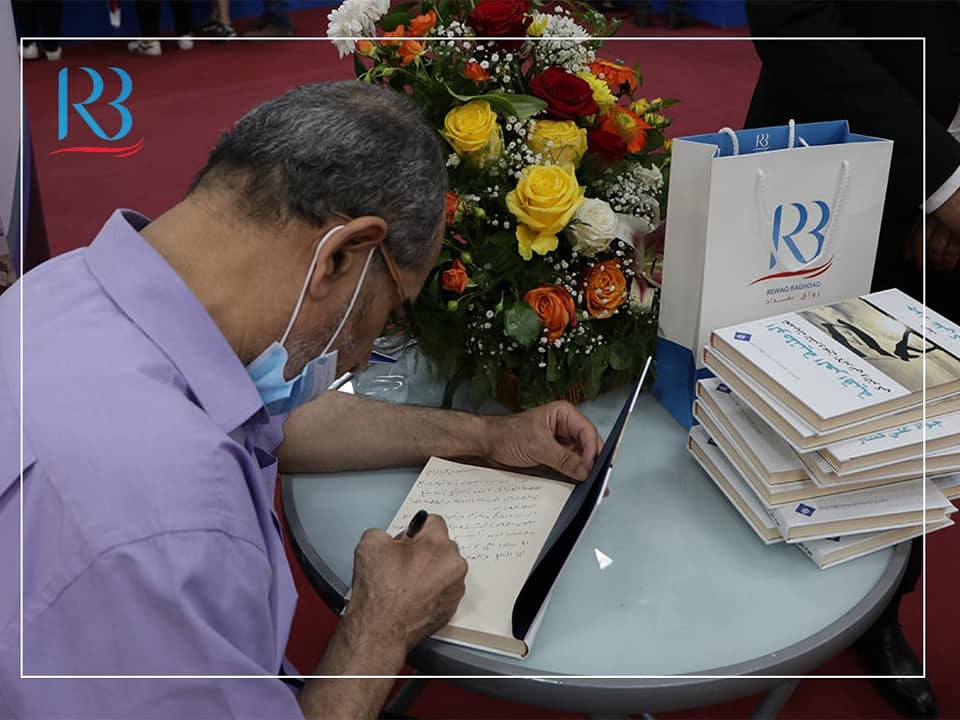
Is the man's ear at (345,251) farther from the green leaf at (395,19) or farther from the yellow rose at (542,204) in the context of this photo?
the green leaf at (395,19)

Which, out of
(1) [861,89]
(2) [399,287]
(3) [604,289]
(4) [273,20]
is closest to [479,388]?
(3) [604,289]

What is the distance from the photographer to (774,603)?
108 centimetres

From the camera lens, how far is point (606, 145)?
4.31 ft

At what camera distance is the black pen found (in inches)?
44.0

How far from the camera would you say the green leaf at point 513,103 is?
1278 millimetres

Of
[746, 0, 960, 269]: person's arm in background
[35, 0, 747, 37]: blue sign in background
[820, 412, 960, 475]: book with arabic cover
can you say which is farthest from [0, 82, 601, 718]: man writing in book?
[35, 0, 747, 37]: blue sign in background

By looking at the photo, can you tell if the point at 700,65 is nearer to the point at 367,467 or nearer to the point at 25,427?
the point at 367,467

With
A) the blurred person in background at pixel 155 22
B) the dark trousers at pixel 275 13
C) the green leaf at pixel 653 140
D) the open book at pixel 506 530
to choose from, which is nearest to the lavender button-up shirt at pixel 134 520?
the open book at pixel 506 530

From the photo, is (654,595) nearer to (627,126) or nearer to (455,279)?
(455,279)

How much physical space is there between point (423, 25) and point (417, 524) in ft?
2.38

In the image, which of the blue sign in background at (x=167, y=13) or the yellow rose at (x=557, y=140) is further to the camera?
the blue sign in background at (x=167, y=13)

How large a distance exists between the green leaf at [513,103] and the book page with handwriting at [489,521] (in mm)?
500

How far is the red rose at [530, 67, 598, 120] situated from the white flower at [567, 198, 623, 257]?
0.43 ft

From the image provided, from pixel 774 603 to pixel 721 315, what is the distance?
400mm
